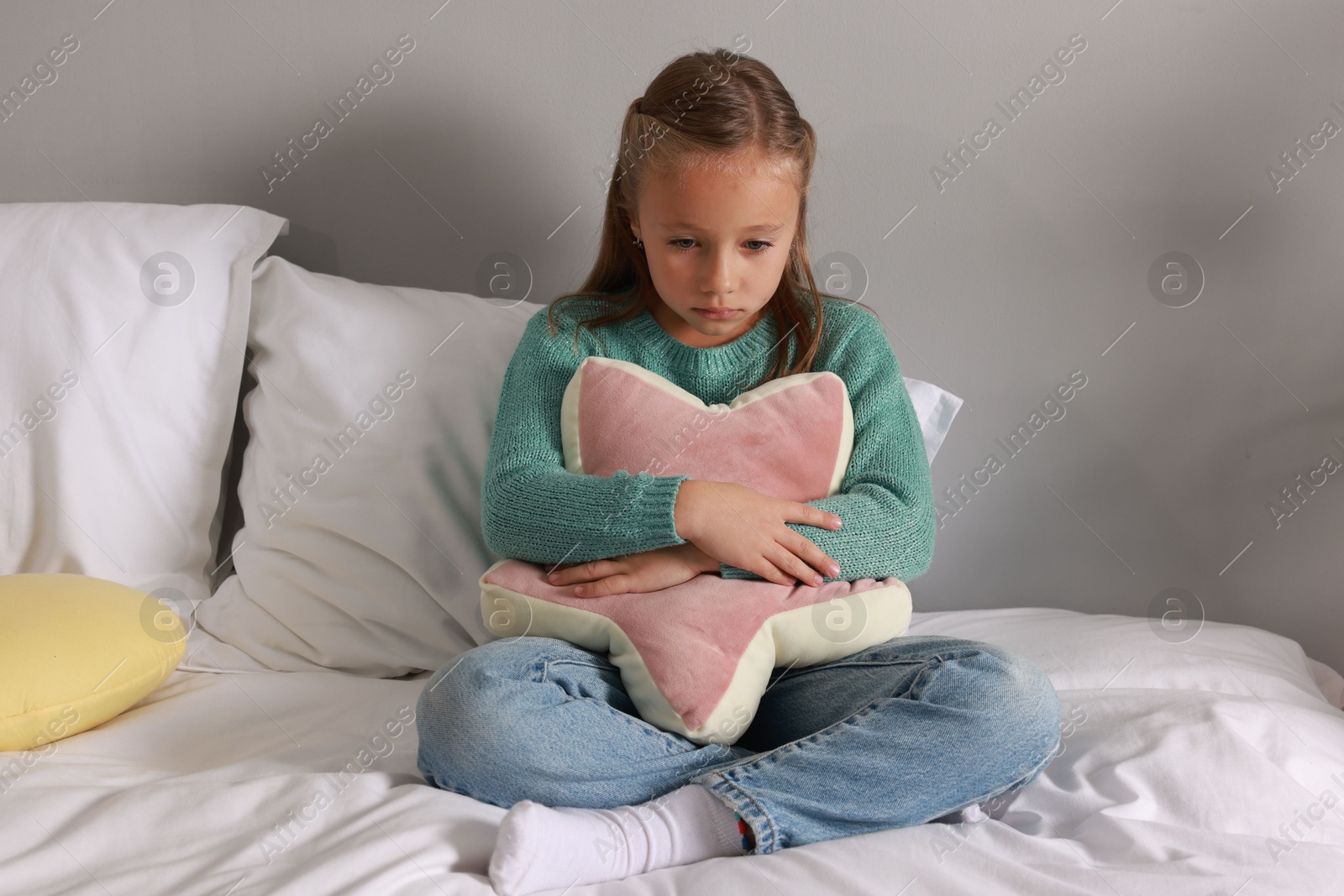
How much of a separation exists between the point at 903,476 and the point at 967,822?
0.34 metres

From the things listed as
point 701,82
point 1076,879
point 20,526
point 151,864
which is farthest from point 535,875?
point 20,526

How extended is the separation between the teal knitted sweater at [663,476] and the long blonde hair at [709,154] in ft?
0.06

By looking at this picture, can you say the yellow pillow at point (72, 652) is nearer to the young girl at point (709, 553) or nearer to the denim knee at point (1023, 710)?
the young girl at point (709, 553)

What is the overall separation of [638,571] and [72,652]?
1.75ft

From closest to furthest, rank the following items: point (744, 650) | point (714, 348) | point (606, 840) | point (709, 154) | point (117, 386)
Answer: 1. point (606, 840)
2. point (744, 650)
3. point (709, 154)
4. point (714, 348)
5. point (117, 386)

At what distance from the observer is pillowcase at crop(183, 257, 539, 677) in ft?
3.74

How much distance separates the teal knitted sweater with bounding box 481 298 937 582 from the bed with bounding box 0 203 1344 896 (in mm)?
154

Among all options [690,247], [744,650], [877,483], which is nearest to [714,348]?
[690,247]

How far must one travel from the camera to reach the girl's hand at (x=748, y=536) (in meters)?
0.93

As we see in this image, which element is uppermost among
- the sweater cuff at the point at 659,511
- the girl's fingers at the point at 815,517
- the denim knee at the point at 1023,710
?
A: the girl's fingers at the point at 815,517

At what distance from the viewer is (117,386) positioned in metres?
1.22

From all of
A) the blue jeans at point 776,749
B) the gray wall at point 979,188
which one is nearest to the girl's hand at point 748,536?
the blue jeans at point 776,749

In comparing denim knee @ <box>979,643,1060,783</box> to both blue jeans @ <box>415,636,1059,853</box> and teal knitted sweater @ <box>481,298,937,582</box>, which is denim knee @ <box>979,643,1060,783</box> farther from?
teal knitted sweater @ <box>481,298,937,582</box>

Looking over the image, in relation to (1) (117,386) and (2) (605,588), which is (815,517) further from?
(1) (117,386)
